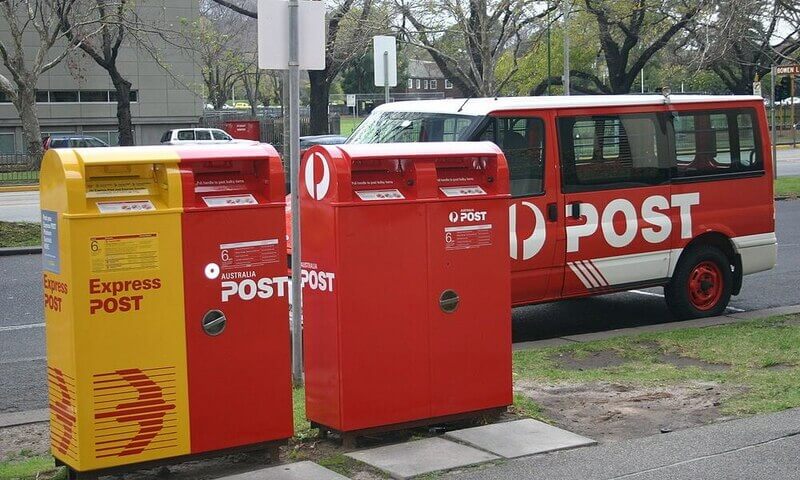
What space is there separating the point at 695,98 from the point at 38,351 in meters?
7.07

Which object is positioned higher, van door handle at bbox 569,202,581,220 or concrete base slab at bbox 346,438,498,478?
van door handle at bbox 569,202,581,220

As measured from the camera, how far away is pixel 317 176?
6.40m

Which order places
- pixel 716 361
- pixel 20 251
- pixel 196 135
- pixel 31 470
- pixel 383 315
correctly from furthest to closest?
pixel 196 135 < pixel 20 251 < pixel 716 361 < pixel 383 315 < pixel 31 470

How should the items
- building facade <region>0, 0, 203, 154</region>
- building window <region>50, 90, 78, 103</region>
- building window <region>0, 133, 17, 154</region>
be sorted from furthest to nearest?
building window <region>50, 90, 78, 103</region> < building facade <region>0, 0, 203, 154</region> < building window <region>0, 133, 17, 154</region>

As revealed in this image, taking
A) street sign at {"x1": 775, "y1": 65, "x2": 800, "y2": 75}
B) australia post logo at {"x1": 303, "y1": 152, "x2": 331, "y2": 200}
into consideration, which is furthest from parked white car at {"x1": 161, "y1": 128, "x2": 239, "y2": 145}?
australia post logo at {"x1": 303, "y1": 152, "x2": 331, "y2": 200}

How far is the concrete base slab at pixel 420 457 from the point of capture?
592 cm

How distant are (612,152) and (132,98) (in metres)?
48.9

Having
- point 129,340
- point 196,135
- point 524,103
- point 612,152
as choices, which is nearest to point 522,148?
point 524,103

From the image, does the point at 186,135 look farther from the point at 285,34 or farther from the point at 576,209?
the point at 285,34

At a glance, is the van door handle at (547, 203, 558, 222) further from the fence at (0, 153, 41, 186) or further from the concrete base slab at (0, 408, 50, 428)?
the fence at (0, 153, 41, 186)

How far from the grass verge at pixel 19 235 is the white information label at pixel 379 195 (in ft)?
40.7

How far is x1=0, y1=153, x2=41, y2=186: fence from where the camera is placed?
37.0m

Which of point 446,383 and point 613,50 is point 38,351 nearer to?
point 446,383

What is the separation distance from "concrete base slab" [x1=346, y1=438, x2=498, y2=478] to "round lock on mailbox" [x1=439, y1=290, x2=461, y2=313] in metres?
0.79
